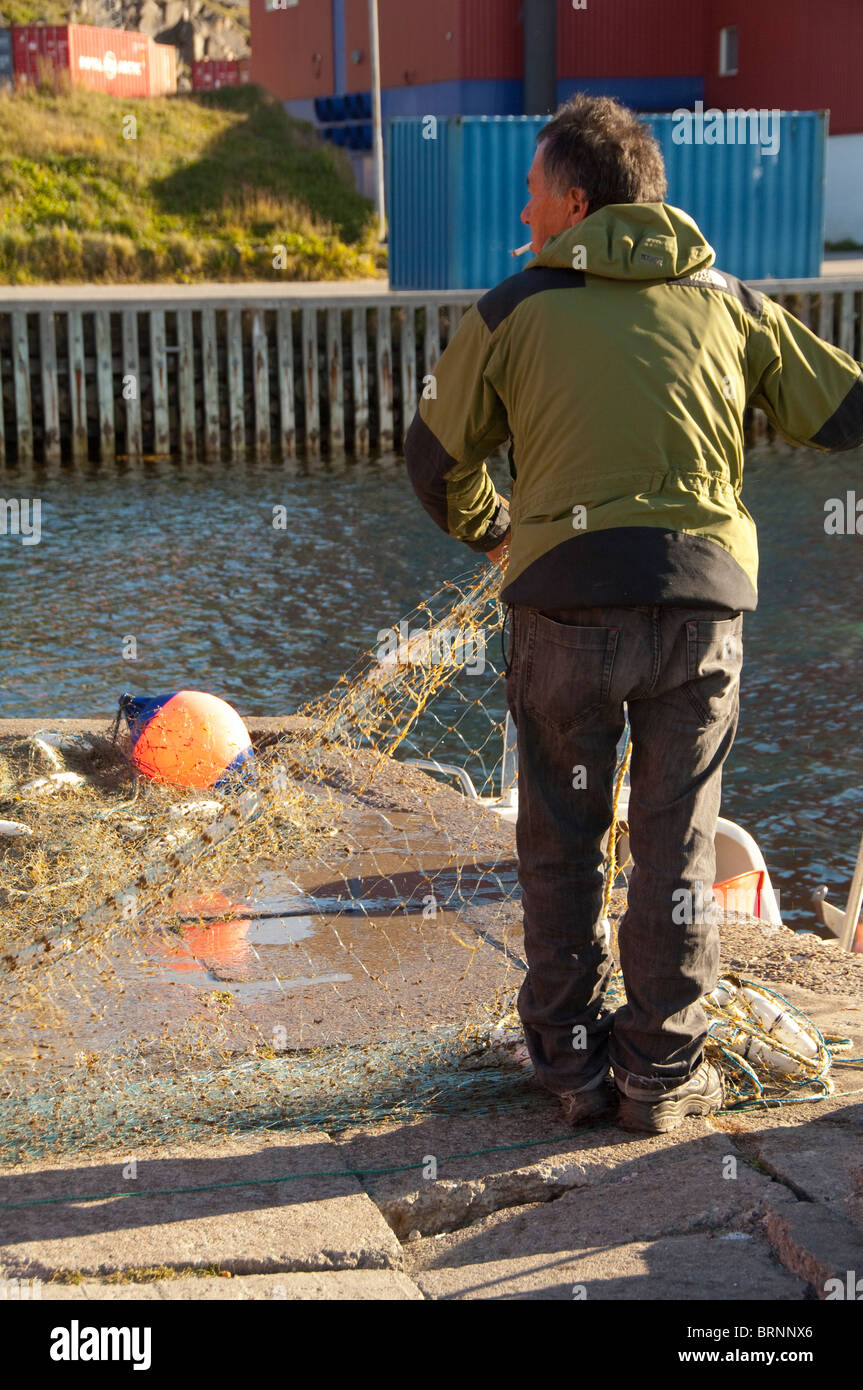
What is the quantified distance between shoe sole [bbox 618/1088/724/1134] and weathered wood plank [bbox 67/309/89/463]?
1929 centimetres

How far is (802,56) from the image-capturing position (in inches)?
1336

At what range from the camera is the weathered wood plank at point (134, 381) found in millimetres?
21281

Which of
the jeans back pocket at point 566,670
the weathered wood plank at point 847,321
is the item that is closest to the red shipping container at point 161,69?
the weathered wood plank at point 847,321

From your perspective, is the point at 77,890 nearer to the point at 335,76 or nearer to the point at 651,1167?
the point at 651,1167

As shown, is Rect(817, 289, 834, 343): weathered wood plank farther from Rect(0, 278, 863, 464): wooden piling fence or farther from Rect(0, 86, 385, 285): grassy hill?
Rect(0, 86, 385, 285): grassy hill

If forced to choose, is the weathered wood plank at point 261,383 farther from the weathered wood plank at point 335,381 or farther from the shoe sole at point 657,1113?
the shoe sole at point 657,1113

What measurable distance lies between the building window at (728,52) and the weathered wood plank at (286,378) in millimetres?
19102

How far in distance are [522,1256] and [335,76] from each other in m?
43.6

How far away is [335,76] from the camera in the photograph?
4244 cm

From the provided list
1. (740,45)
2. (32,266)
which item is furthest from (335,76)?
(32,266)

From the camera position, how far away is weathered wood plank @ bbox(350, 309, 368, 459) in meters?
22.0

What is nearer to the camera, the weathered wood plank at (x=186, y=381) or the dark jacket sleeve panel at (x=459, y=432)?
the dark jacket sleeve panel at (x=459, y=432)

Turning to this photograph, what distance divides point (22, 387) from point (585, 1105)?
64.5 ft

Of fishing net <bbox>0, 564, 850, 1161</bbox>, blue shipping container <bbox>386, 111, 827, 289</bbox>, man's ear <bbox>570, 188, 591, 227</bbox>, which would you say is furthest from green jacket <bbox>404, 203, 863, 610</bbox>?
blue shipping container <bbox>386, 111, 827, 289</bbox>
